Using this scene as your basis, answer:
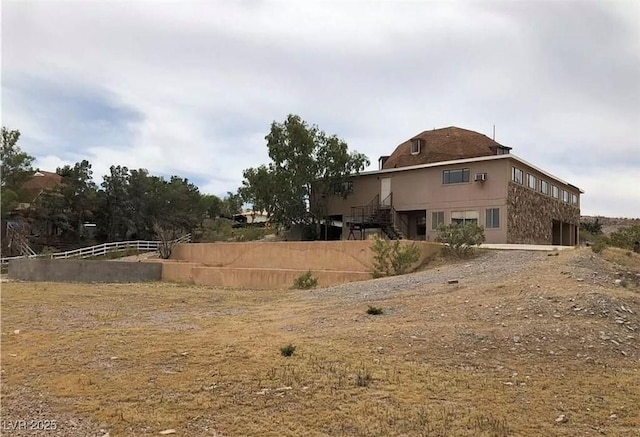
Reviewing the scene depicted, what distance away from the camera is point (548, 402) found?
6.29 meters

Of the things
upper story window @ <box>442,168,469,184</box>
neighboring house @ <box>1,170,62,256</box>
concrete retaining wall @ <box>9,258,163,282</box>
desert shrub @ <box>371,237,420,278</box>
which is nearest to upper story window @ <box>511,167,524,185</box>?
upper story window @ <box>442,168,469,184</box>

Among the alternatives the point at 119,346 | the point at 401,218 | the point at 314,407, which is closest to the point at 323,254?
the point at 401,218

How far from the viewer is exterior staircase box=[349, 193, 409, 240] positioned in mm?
33469

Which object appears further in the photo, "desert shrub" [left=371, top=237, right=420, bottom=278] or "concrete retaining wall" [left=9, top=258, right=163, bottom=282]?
"concrete retaining wall" [left=9, top=258, right=163, bottom=282]

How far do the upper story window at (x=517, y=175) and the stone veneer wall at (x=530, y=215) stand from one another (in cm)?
26

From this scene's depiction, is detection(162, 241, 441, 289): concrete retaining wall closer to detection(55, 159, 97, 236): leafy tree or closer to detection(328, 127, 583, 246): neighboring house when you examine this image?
detection(328, 127, 583, 246): neighboring house

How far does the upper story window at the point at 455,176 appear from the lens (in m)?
30.7

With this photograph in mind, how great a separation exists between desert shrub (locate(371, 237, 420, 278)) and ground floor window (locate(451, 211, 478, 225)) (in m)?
9.49

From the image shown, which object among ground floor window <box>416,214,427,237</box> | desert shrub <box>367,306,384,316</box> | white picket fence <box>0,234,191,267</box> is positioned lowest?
desert shrub <box>367,306,384,316</box>

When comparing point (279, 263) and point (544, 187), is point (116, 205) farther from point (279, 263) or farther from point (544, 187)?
point (544, 187)

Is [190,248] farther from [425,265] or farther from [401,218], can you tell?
[425,265]

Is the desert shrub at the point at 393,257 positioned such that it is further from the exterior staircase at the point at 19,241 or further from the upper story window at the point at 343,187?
the exterior staircase at the point at 19,241

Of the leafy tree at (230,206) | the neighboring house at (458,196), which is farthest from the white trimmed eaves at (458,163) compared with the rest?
the leafy tree at (230,206)

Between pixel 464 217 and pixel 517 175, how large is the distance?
3.49 meters
